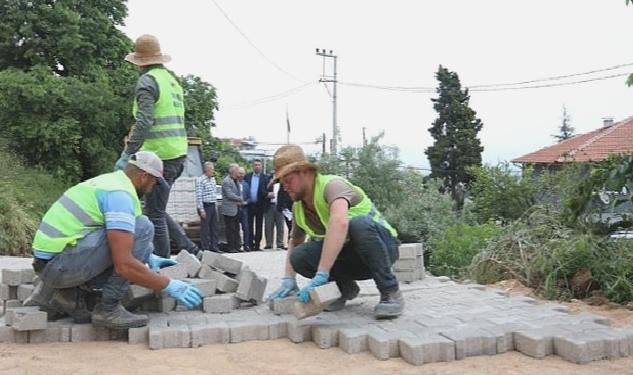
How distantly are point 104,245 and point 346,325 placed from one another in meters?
1.43

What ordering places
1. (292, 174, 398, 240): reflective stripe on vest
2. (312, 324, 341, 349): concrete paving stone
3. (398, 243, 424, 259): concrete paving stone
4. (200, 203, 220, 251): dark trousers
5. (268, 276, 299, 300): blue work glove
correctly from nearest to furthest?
(312, 324, 341, 349): concrete paving stone → (292, 174, 398, 240): reflective stripe on vest → (268, 276, 299, 300): blue work glove → (398, 243, 424, 259): concrete paving stone → (200, 203, 220, 251): dark trousers

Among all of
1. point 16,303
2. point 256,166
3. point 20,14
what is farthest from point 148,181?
point 20,14

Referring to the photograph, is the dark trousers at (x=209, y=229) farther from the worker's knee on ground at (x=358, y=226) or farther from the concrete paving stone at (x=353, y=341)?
the concrete paving stone at (x=353, y=341)

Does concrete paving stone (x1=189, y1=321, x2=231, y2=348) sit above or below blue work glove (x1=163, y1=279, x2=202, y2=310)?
below

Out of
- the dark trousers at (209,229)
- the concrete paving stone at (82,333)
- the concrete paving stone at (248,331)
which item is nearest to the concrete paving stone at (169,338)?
the concrete paving stone at (248,331)

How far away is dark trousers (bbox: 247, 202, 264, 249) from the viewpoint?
11.3 metres

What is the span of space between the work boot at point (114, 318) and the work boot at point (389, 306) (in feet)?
4.55

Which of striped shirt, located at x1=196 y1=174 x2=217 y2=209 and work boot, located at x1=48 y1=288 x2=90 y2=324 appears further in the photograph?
striped shirt, located at x1=196 y1=174 x2=217 y2=209

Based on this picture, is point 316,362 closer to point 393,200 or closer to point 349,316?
point 349,316

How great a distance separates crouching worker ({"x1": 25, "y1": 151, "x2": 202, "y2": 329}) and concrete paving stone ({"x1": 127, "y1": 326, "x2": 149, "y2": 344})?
0.04 meters

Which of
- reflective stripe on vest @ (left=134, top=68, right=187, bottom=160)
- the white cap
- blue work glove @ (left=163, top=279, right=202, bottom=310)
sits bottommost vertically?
blue work glove @ (left=163, top=279, right=202, bottom=310)

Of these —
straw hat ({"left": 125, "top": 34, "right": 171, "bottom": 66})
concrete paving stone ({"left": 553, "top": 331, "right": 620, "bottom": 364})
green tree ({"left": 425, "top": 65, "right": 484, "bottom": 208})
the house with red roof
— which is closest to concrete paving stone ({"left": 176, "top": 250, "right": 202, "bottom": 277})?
straw hat ({"left": 125, "top": 34, "right": 171, "bottom": 66})

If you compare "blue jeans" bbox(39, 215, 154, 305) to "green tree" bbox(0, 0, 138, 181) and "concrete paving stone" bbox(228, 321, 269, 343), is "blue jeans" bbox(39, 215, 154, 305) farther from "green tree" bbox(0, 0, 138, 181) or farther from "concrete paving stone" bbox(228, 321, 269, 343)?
"green tree" bbox(0, 0, 138, 181)

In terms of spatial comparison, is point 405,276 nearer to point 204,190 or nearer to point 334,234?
point 334,234
